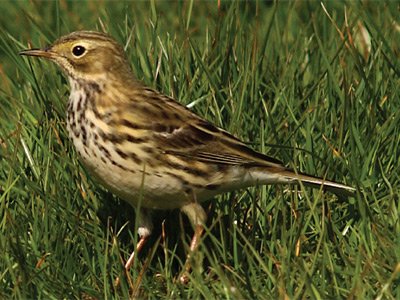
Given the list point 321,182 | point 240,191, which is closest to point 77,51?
point 240,191

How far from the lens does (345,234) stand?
520 centimetres

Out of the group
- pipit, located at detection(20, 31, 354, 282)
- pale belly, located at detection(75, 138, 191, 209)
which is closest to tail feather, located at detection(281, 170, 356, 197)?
pipit, located at detection(20, 31, 354, 282)

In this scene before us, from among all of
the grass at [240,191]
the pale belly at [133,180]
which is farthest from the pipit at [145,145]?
the grass at [240,191]

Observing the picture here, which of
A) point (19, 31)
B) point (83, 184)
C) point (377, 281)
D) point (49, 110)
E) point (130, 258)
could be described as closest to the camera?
point (377, 281)

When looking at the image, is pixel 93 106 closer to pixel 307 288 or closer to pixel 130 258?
pixel 130 258

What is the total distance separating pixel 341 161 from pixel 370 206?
286 millimetres

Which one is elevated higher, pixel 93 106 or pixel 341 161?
pixel 93 106

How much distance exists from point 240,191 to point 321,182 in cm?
69

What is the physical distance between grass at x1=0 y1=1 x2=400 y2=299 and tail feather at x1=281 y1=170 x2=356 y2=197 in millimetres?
64

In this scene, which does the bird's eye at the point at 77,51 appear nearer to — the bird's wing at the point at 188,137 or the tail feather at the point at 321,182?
the bird's wing at the point at 188,137

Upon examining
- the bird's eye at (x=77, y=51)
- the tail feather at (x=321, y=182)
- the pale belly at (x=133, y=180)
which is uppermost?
the bird's eye at (x=77, y=51)

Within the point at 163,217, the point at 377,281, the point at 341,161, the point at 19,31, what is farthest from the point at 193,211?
the point at 19,31

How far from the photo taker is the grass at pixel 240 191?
468 cm

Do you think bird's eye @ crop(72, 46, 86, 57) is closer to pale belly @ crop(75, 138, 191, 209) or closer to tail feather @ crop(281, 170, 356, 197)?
pale belly @ crop(75, 138, 191, 209)
